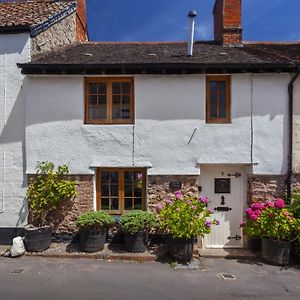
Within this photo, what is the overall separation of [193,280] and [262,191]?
3.42 metres

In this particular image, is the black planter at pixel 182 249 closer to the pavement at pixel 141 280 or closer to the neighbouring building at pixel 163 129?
the pavement at pixel 141 280

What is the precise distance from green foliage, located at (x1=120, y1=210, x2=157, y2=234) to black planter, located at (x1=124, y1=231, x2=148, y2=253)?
0.16 metres

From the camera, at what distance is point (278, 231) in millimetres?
7527

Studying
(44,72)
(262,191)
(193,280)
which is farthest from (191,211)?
(44,72)

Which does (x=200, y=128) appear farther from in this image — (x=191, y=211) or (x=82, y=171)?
(x=82, y=171)

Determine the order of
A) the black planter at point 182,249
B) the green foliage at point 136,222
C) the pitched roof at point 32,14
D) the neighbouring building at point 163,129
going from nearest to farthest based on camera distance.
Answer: the black planter at point 182,249 → the green foliage at point 136,222 → the neighbouring building at point 163,129 → the pitched roof at point 32,14

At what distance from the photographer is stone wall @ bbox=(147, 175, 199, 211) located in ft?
28.5

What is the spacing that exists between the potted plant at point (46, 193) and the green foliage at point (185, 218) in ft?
9.23

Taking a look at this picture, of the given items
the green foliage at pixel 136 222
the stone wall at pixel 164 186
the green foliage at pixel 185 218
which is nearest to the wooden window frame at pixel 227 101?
the stone wall at pixel 164 186

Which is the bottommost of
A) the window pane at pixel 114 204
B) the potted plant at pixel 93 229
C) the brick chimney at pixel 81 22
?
the potted plant at pixel 93 229

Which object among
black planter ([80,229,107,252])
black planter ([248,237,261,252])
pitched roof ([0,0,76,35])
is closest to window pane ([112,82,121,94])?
pitched roof ([0,0,76,35])

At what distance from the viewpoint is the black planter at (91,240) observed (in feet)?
26.7

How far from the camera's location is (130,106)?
889 centimetres

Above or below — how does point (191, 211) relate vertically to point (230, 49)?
below
